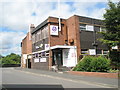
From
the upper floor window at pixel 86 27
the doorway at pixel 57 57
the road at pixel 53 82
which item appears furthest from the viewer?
the upper floor window at pixel 86 27

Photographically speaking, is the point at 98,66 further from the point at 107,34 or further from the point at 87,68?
the point at 107,34

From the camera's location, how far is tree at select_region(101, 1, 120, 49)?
35.3 feet

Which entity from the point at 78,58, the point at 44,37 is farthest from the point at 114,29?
the point at 44,37

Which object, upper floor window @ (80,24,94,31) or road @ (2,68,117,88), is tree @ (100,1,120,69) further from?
upper floor window @ (80,24,94,31)

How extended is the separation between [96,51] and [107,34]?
58.7 feet

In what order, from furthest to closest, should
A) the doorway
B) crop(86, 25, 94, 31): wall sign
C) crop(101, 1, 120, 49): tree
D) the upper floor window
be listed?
crop(86, 25, 94, 31): wall sign
the upper floor window
the doorway
crop(101, 1, 120, 49): tree

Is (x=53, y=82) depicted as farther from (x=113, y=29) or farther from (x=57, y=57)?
(x=57, y=57)

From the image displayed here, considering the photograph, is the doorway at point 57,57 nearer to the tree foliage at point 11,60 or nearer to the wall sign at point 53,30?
the wall sign at point 53,30

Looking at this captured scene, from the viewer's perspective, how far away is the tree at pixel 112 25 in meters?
10.7

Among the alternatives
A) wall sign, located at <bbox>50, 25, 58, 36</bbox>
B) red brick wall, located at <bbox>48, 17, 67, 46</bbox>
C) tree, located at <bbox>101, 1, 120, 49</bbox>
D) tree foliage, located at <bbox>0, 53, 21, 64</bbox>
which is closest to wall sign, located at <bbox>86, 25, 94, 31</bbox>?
red brick wall, located at <bbox>48, 17, 67, 46</bbox>

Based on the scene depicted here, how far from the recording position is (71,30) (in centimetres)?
2820

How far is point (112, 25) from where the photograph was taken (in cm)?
1141

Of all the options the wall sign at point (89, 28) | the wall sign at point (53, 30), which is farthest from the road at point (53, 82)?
the wall sign at point (89, 28)

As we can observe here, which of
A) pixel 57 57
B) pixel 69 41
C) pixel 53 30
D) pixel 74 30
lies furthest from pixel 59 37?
pixel 57 57
